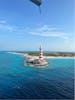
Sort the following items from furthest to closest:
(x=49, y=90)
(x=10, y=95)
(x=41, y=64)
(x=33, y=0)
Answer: (x=41, y=64) < (x=49, y=90) < (x=10, y=95) < (x=33, y=0)

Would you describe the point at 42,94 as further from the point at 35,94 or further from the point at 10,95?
the point at 10,95

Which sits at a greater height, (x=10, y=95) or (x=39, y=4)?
(x=39, y=4)

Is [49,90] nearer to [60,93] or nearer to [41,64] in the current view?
[60,93]

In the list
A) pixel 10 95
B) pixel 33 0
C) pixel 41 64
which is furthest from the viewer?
pixel 41 64

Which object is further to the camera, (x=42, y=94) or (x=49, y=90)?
(x=49, y=90)

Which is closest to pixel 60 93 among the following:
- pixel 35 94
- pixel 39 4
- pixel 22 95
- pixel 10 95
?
pixel 35 94

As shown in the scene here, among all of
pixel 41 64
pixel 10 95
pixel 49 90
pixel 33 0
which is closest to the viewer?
pixel 33 0

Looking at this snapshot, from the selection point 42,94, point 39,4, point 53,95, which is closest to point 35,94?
point 42,94

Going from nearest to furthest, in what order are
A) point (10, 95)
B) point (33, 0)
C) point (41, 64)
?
1. point (33, 0)
2. point (10, 95)
3. point (41, 64)

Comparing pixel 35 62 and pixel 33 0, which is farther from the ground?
pixel 33 0
